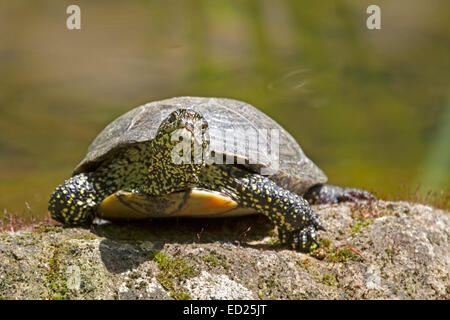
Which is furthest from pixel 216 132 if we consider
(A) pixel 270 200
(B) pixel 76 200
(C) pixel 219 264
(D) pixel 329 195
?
(D) pixel 329 195

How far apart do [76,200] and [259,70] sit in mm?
11316

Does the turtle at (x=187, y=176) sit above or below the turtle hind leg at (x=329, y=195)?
above

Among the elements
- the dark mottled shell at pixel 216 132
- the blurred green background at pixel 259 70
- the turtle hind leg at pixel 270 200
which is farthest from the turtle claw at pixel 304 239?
the blurred green background at pixel 259 70

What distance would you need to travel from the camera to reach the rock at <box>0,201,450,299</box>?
8.67 feet

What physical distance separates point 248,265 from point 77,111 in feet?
35.8

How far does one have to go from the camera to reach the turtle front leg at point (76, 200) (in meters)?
3.42

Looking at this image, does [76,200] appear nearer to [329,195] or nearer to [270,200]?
[270,200]

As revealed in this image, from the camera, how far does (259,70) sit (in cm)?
1392

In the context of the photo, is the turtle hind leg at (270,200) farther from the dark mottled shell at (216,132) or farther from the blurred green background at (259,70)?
the blurred green background at (259,70)

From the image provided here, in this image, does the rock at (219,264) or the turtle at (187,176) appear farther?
the turtle at (187,176)

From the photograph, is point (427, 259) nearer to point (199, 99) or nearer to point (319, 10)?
point (199, 99)

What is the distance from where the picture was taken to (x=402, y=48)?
1361 centimetres

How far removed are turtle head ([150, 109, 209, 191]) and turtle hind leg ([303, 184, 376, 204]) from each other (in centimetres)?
174

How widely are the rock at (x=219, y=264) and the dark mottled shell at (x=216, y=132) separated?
0.63m
